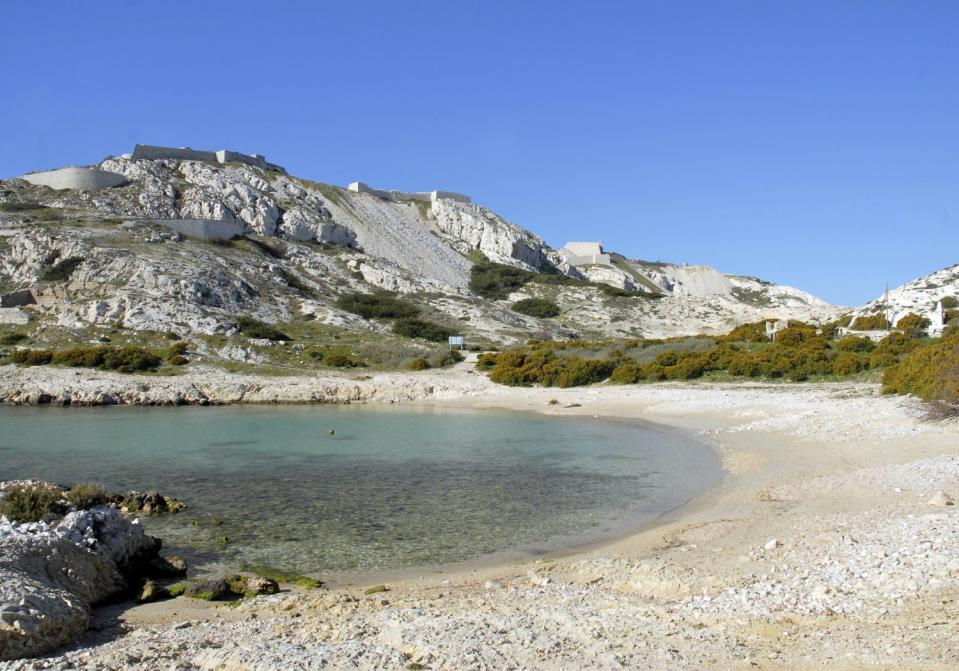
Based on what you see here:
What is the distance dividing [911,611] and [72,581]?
29.6ft

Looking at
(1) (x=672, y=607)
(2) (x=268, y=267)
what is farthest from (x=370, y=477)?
(2) (x=268, y=267)

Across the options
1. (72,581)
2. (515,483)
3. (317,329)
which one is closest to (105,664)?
(72,581)

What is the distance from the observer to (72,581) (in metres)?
8.62

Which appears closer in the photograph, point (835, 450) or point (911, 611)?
point (911, 611)

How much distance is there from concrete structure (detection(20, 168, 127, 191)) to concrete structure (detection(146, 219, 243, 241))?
1345cm

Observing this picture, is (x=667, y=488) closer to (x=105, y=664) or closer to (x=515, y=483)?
(x=515, y=483)

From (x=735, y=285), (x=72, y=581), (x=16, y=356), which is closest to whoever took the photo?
(x=72, y=581)

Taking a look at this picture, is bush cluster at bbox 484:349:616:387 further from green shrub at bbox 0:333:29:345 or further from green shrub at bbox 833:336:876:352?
green shrub at bbox 0:333:29:345

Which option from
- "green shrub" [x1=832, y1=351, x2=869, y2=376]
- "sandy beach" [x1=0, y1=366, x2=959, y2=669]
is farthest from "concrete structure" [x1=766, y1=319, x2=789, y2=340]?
"sandy beach" [x1=0, y1=366, x2=959, y2=669]

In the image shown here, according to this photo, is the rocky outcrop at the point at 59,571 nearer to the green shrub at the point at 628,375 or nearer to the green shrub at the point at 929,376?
the green shrub at the point at 929,376

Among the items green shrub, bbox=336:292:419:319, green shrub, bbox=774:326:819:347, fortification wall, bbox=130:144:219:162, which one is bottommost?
green shrub, bbox=774:326:819:347

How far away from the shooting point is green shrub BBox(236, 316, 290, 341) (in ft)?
166

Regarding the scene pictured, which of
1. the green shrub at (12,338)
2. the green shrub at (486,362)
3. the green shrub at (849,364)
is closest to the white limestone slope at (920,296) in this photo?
the green shrub at (849,364)

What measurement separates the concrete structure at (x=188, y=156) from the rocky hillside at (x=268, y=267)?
5.02ft
